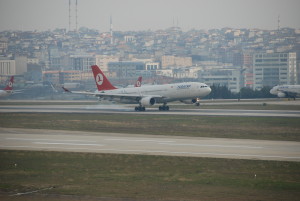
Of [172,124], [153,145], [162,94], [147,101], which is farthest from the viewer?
[162,94]

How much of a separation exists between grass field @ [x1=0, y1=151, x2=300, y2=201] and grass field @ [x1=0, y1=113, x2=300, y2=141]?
14043mm

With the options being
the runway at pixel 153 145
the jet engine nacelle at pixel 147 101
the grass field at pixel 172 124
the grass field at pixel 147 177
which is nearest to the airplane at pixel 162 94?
the jet engine nacelle at pixel 147 101

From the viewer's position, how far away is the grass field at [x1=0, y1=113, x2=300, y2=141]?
5290 centimetres

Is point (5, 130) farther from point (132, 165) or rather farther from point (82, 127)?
point (132, 165)

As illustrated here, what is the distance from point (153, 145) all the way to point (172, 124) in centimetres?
1729

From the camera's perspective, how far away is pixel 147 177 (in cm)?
3334

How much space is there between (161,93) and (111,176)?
48117 mm

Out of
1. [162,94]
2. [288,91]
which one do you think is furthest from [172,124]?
[288,91]

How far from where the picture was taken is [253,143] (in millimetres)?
45281

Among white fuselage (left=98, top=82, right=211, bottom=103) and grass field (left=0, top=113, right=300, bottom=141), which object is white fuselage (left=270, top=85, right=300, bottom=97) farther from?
grass field (left=0, top=113, right=300, bottom=141)

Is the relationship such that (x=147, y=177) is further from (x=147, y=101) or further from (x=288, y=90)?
(x=288, y=90)

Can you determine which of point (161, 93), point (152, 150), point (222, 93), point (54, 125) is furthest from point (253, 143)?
point (222, 93)

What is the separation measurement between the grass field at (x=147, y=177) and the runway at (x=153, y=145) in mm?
2207

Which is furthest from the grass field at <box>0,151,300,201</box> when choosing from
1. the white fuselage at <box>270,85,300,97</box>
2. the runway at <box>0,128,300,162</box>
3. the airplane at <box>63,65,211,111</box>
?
the white fuselage at <box>270,85,300,97</box>
